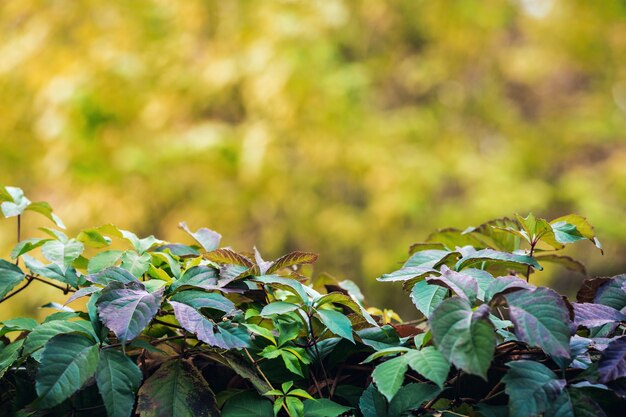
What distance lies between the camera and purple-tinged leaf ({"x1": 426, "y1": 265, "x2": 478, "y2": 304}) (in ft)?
1.67

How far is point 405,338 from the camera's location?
60cm

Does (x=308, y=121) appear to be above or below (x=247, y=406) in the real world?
above

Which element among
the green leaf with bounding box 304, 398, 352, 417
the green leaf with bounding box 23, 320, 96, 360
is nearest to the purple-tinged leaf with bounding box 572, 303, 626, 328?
the green leaf with bounding box 304, 398, 352, 417

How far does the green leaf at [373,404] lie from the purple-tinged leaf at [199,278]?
170 mm

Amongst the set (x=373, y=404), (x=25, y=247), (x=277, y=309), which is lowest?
(x=373, y=404)

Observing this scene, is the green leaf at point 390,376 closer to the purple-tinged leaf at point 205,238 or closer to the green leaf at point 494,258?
the green leaf at point 494,258

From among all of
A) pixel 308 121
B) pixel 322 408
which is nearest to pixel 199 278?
pixel 322 408

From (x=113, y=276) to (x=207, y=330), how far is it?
11 cm

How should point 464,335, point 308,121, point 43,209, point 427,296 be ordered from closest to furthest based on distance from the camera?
point 464,335, point 427,296, point 43,209, point 308,121

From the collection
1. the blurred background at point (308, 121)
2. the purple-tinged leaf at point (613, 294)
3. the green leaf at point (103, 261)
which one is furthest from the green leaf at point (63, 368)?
the blurred background at point (308, 121)

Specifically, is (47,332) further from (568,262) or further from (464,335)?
(568,262)

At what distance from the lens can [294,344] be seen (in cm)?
59

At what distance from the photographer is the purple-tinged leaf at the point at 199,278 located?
560 mm

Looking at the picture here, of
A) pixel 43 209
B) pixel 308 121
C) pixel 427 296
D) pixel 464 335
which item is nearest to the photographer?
pixel 464 335
